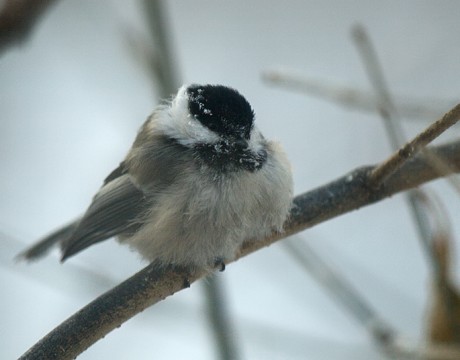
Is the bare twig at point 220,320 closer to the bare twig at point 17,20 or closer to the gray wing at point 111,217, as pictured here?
the gray wing at point 111,217

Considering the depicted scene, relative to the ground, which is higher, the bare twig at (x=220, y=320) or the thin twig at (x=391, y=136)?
the thin twig at (x=391, y=136)

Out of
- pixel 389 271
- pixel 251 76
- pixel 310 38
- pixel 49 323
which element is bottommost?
pixel 49 323

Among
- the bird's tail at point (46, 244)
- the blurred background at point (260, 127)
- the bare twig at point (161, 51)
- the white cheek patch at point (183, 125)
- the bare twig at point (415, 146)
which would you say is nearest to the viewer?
the bare twig at point (415, 146)

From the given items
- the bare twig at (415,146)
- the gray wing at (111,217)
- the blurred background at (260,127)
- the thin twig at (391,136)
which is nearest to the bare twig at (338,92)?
the thin twig at (391,136)

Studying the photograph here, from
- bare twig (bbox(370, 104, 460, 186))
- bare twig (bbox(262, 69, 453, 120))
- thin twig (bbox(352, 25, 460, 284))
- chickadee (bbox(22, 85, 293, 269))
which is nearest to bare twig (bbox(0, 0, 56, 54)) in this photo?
chickadee (bbox(22, 85, 293, 269))

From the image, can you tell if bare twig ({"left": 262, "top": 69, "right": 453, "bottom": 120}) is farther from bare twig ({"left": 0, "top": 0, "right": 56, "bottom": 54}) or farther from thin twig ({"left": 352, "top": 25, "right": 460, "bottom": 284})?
bare twig ({"left": 0, "top": 0, "right": 56, "bottom": 54})

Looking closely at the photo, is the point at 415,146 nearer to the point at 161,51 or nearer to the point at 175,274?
the point at 175,274

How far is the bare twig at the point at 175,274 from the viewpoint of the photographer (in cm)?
136

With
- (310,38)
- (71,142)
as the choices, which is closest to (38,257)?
(71,142)

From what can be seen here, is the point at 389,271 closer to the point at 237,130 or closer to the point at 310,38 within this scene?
the point at 310,38

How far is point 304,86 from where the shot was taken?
160 centimetres

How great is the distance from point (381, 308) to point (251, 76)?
1.50 m

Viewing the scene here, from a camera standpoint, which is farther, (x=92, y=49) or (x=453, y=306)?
(x=92, y=49)

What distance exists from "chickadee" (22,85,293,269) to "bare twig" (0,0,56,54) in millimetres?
431
